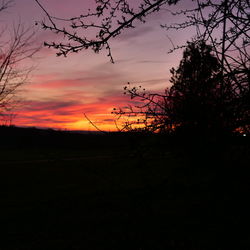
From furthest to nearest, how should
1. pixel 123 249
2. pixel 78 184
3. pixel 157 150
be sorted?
pixel 78 184, pixel 123 249, pixel 157 150

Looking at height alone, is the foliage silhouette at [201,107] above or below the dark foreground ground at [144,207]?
above

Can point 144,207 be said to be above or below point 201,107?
below

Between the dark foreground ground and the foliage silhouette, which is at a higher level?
Answer: the foliage silhouette

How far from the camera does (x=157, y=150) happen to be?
12.9 feet

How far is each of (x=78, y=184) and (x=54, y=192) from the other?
1530mm

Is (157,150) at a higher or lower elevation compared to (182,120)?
lower

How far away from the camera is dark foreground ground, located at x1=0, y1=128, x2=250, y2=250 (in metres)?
4.04

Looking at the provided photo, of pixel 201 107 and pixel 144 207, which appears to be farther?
pixel 144 207

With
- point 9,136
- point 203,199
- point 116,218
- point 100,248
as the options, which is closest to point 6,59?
point 116,218

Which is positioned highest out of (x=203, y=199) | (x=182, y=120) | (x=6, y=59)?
(x=6, y=59)

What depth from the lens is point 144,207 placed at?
7660mm

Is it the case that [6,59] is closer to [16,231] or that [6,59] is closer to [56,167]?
[16,231]

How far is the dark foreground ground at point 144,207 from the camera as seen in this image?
4.04m

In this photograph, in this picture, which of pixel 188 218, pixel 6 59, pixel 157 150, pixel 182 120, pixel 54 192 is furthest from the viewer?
pixel 54 192
